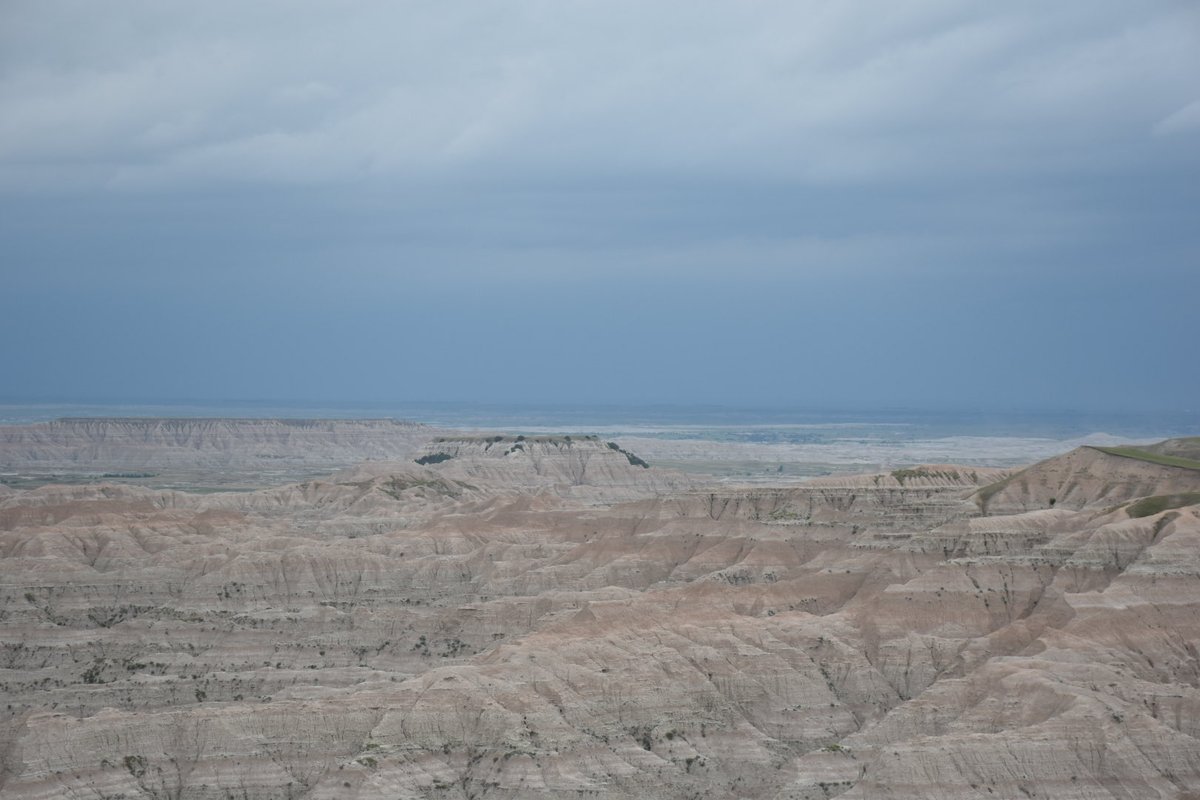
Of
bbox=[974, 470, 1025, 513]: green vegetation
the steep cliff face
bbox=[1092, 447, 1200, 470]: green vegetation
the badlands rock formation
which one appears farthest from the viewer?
bbox=[974, 470, 1025, 513]: green vegetation

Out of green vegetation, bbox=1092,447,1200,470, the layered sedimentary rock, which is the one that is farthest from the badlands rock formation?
green vegetation, bbox=1092,447,1200,470

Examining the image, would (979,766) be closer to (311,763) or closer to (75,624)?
(311,763)

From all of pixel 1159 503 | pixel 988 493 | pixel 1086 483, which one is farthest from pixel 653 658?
pixel 1086 483

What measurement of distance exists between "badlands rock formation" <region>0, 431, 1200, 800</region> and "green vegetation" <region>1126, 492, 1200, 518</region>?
261mm

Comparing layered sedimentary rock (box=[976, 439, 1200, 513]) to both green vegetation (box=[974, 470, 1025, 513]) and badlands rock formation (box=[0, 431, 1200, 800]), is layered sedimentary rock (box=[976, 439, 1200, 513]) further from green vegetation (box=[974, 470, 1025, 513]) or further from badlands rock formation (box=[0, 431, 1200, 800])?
badlands rock formation (box=[0, 431, 1200, 800])

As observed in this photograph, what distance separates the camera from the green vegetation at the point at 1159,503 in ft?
355

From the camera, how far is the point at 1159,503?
10906 centimetres

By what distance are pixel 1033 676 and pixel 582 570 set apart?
63.2 metres

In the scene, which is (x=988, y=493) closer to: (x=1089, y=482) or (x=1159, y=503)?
(x=1089, y=482)

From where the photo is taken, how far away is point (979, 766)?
67.4 meters

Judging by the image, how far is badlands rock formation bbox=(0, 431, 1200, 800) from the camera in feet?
238

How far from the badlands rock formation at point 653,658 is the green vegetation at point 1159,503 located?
0.26 m

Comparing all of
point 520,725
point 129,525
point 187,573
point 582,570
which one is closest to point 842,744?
point 520,725

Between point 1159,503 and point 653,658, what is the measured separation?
42343mm
